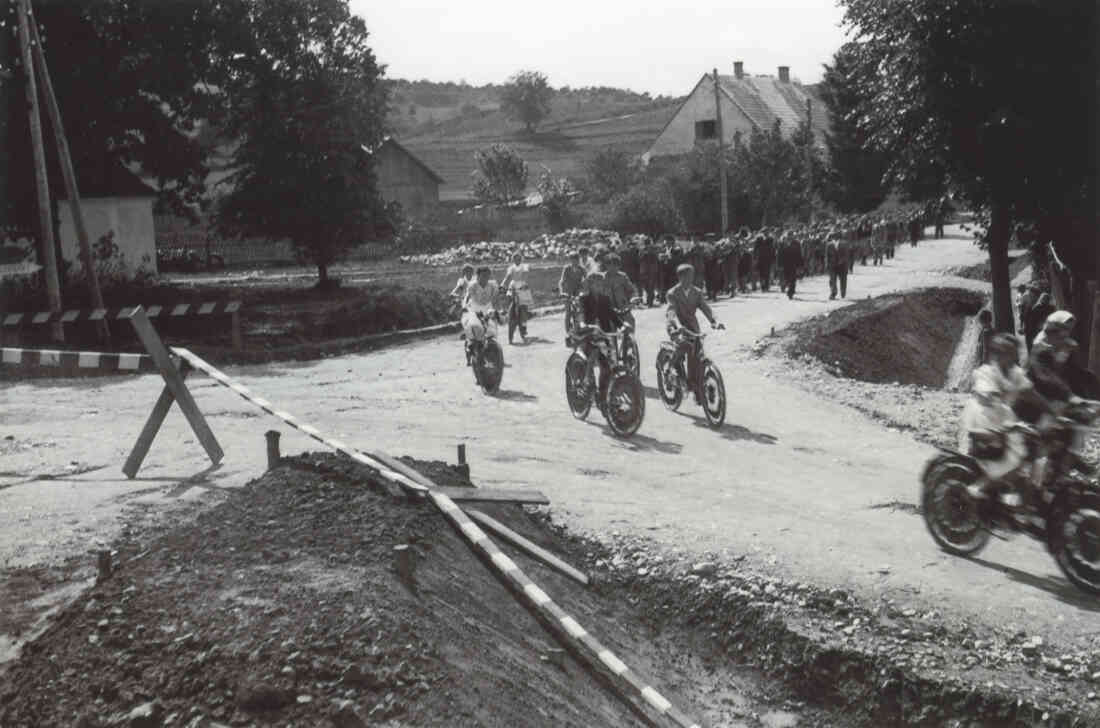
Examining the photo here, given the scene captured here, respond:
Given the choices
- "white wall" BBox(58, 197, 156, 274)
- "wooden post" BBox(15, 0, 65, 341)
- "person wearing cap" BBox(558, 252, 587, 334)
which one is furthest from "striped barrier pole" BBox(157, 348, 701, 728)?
"white wall" BBox(58, 197, 156, 274)

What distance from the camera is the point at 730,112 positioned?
77062mm

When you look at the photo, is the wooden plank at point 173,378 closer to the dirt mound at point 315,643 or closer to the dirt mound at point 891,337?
the dirt mound at point 315,643

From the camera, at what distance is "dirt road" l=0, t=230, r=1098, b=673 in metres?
9.05

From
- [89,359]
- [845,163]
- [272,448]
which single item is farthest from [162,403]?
[845,163]

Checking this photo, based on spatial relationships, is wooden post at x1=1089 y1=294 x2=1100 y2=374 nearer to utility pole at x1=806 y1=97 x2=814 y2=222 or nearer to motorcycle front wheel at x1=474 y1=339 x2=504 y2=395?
motorcycle front wheel at x1=474 y1=339 x2=504 y2=395

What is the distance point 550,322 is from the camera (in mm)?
29516

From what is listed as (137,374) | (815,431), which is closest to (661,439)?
(815,431)

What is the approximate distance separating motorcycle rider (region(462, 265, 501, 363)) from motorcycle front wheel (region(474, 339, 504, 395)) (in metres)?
0.21

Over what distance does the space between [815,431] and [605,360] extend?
276cm

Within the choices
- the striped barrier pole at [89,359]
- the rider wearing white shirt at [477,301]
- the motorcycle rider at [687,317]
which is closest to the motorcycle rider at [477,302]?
the rider wearing white shirt at [477,301]

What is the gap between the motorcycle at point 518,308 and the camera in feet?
79.9

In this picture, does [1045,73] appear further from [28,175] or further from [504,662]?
[28,175]

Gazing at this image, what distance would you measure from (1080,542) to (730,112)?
71213mm

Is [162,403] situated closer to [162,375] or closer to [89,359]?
[162,375]
